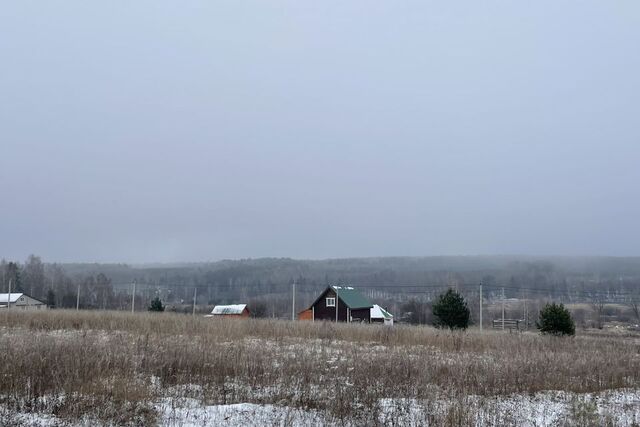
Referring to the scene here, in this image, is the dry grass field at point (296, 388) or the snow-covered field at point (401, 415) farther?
the dry grass field at point (296, 388)

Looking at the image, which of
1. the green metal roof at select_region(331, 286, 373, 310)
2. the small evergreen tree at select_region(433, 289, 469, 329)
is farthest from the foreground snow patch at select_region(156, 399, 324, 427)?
the green metal roof at select_region(331, 286, 373, 310)

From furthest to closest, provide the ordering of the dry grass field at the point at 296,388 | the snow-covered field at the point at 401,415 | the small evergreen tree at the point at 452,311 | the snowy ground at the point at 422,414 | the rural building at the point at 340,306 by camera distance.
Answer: the rural building at the point at 340,306
the small evergreen tree at the point at 452,311
the dry grass field at the point at 296,388
the snowy ground at the point at 422,414
the snow-covered field at the point at 401,415

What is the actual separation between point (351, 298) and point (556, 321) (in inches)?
1209

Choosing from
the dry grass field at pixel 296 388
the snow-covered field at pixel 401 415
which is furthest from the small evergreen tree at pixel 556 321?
the snow-covered field at pixel 401 415

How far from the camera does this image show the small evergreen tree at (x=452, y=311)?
25481 millimetres

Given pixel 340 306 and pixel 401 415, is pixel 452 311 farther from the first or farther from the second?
pixel 340 306

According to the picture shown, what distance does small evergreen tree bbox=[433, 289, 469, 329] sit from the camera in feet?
83.6

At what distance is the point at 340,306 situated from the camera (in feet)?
167

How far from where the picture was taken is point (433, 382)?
29.8 ft

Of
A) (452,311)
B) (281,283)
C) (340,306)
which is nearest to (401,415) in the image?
(452,311)

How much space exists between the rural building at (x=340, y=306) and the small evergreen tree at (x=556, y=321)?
27110mm

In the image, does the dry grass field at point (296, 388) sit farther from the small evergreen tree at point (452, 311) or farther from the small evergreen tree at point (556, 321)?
the small evergreen tree at point (452, 311)

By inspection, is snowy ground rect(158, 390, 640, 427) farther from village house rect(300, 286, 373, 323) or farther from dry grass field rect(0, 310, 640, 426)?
village house rect(300, 286, 373, 323)

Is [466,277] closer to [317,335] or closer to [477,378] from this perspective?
[317,335]
